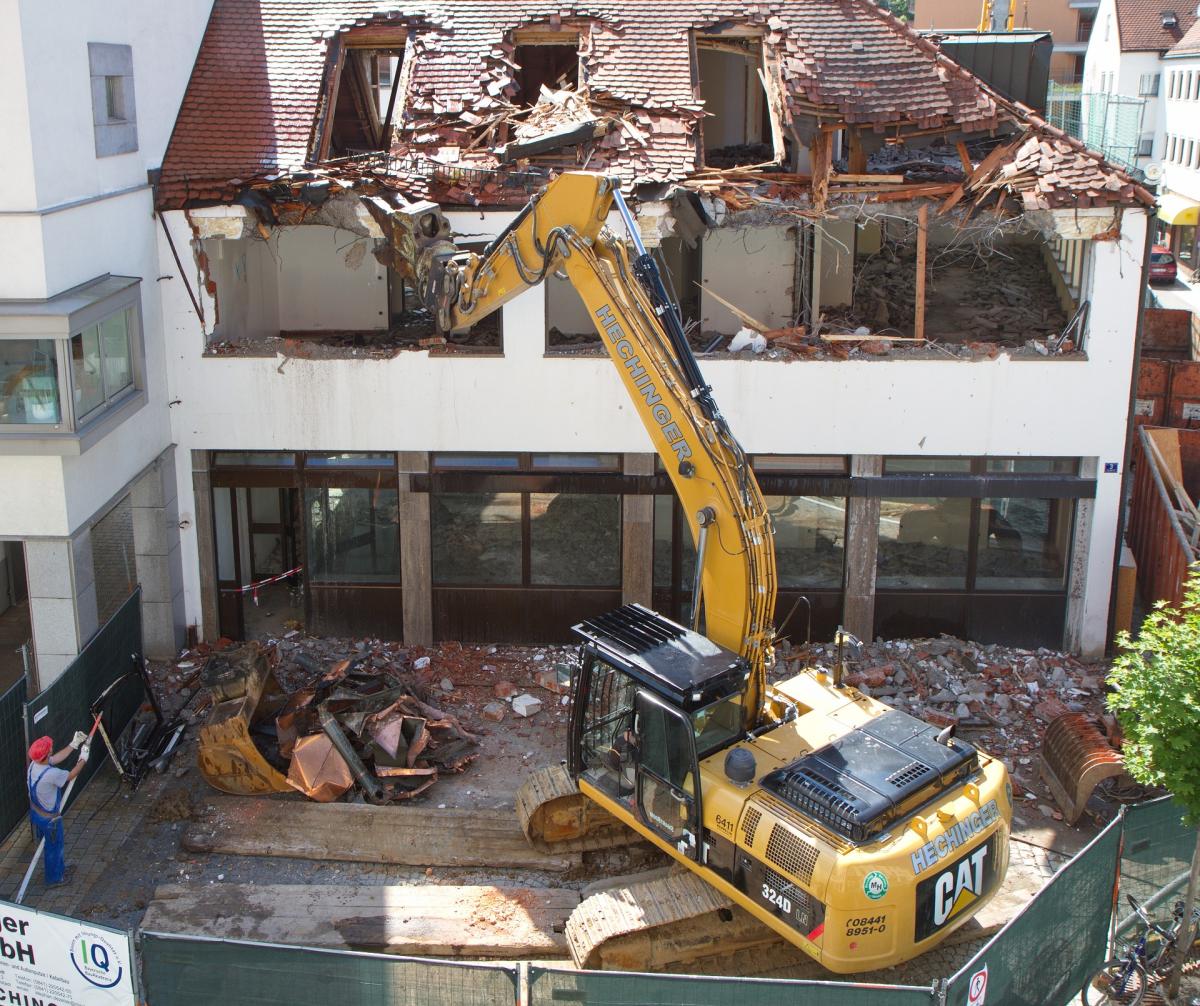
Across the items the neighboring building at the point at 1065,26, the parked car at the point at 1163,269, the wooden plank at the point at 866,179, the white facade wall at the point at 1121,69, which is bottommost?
the parked car at the point at 1163,269

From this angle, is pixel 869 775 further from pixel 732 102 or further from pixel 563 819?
pixel 732 102

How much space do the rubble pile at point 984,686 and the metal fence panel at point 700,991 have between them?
5561mm

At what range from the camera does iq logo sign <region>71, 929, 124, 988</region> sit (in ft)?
27.1

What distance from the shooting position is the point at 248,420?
15.1 m

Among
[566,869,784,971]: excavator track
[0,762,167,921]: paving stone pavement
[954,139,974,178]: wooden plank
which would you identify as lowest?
[0,762,167,921]: paving stone pavement

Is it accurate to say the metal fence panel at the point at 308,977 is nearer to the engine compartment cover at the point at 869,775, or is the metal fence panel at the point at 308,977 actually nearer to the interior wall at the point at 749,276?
the engine compartment cover at the point at 869,775

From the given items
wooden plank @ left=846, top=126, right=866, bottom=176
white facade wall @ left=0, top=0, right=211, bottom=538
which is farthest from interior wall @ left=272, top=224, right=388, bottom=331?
wooden plank @ left=846, top=126, right=866, bottom=176

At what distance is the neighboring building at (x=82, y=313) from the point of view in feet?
37.9

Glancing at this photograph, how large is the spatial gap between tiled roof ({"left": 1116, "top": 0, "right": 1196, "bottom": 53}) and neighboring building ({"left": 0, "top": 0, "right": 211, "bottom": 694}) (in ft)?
140

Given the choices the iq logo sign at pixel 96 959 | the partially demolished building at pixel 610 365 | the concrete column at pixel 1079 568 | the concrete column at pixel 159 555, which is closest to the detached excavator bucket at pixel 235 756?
the concrete column at pixel 159 555

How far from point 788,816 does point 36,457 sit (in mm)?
7666

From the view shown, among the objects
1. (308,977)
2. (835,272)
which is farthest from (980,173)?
(308,977)

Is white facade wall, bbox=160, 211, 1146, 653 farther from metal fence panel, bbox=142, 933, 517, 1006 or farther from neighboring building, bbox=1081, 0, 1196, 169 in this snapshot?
neighboring building, bbox=1081, 0, 1196, 169

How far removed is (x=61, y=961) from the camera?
848 centimetres
